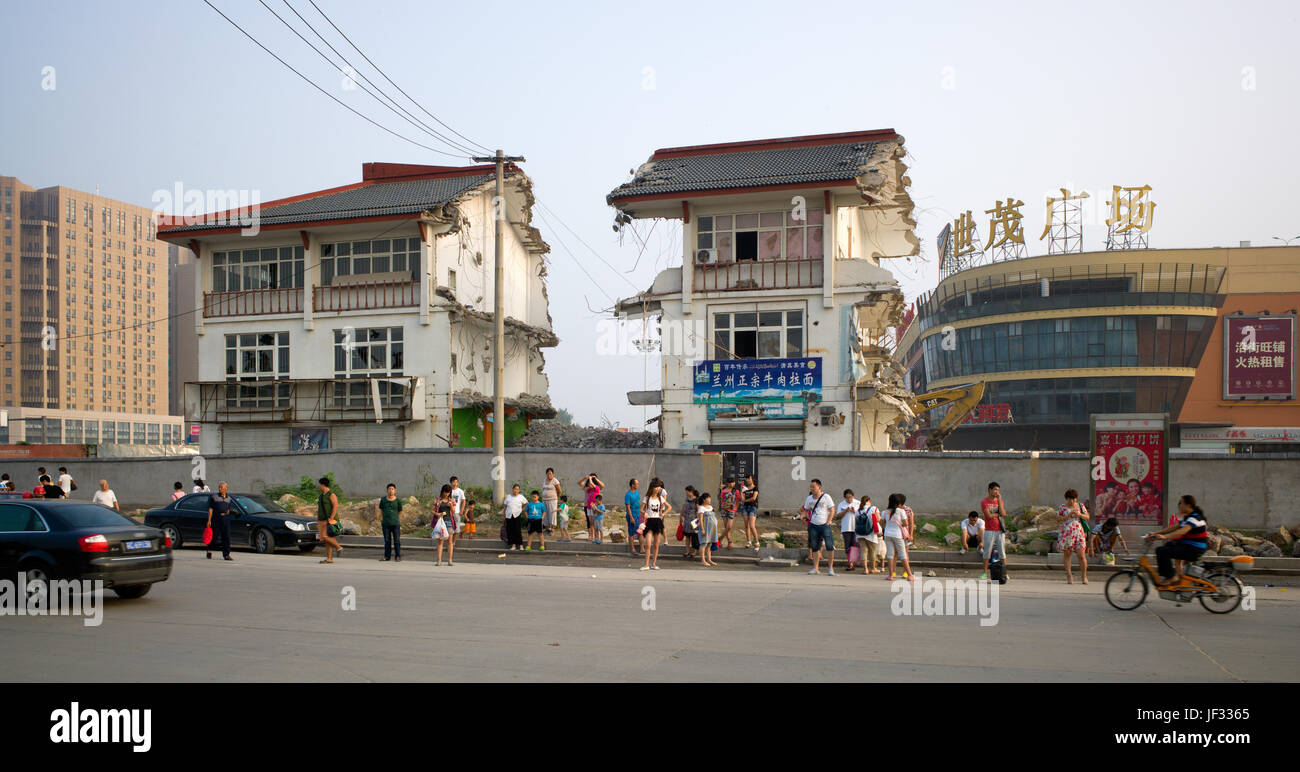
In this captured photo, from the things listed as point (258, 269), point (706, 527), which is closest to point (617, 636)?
point (706, 527)

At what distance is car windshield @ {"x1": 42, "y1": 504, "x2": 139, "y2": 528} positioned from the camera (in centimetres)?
1238

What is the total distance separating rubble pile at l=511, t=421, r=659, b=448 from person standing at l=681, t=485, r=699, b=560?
12423 mm

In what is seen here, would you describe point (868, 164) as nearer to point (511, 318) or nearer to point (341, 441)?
point (511, 318)

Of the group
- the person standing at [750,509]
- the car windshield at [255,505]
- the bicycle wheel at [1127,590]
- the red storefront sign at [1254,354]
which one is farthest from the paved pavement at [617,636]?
the red storefront sign at [1254,354]

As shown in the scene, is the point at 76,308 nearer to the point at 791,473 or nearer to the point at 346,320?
the point at 346,320

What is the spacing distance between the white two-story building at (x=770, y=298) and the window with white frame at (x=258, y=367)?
14138 mm

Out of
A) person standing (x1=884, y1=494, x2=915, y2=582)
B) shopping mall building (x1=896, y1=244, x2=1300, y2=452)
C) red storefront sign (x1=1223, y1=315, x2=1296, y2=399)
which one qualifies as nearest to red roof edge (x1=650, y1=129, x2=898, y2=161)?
Result: person standing (x1=884, y1=494, x2=915, y2=582)

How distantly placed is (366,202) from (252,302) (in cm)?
627

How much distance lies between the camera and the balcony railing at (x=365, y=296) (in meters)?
36.0

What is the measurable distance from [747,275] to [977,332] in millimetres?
44256

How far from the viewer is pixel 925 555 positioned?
21.0 metres

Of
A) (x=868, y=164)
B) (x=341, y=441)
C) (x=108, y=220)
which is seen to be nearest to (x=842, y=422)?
(x=868, y=164)

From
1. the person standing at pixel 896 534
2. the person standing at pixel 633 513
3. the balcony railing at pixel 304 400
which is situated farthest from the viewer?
the balcony railing at pixel 304 400

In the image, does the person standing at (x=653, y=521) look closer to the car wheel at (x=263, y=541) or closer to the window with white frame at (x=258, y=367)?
the car wheel at (x=263, y=541)
